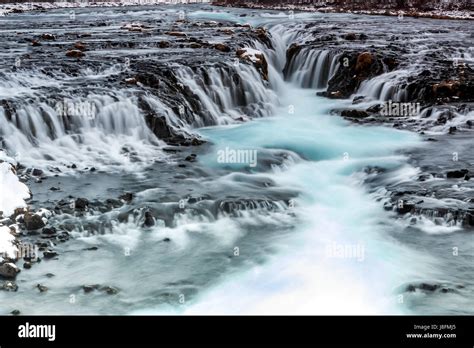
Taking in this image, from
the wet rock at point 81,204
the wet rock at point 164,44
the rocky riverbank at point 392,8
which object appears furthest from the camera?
the rocky riverbank at point 392,8

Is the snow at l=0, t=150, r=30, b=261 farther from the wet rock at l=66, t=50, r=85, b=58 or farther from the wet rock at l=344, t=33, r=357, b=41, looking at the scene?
the wet rock at l=344, t=33, r=357, b=41

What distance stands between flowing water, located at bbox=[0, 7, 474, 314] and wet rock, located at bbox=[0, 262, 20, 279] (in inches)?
5.0

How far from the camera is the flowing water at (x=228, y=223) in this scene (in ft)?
27.6

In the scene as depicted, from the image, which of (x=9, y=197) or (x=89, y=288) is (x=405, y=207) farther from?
(x=9, y=197)

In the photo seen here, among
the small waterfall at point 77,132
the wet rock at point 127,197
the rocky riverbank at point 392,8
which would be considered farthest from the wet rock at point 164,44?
the rocky riverbank at point 392,8

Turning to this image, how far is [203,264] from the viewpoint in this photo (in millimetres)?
9453

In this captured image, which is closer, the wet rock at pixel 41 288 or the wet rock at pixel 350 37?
the wet rock at pixel 41 288

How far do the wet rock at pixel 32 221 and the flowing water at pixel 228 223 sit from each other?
0.55 meters

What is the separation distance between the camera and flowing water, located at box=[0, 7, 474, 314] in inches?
331

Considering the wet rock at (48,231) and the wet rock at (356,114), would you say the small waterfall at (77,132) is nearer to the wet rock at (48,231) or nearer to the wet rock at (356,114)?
the wet rock at (48,231)

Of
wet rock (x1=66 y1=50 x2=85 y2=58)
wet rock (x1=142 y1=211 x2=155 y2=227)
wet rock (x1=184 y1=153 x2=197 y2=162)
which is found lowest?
wet rock (x1=142 y1=211 x2=155 y2=227)

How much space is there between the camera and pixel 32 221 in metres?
10.1

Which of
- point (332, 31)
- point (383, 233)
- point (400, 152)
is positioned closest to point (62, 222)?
point (383, 233)

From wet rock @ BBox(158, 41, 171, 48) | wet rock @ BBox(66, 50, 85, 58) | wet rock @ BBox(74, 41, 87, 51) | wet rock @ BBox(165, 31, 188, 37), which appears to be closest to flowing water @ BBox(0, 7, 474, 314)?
wet rock @ BBox(66, 50, 85, 58)
